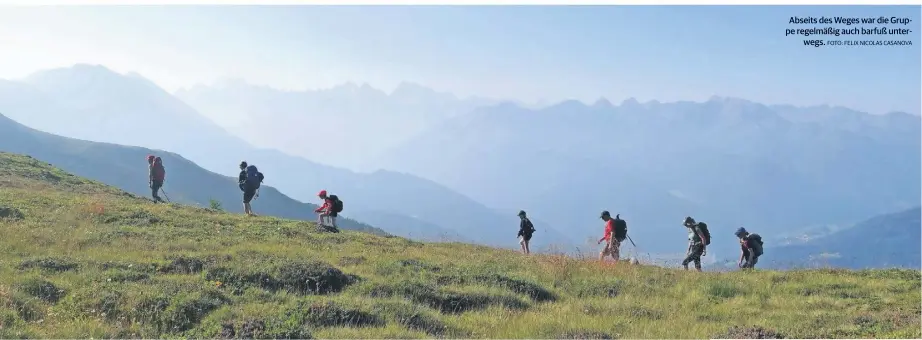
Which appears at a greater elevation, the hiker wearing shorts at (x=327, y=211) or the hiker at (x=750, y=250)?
the hiker at (x=750, y=250)

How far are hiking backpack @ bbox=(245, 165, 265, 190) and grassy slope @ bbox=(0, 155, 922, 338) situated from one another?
693cm

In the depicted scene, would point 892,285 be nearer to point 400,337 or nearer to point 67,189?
point 400,337

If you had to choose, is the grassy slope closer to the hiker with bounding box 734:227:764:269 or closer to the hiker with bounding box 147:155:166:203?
the hiker with bounding box 734:227:764:269

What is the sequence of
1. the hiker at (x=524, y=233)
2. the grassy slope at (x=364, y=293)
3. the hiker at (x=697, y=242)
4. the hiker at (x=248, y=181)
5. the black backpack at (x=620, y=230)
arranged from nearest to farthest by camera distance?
the grassy slope at (x=364, y=293), the hiker at (x=697, y=242), the black backpack at (x=620, y=230), the hiker at (x=524, y=233), the hiker at (x=248, y=181)

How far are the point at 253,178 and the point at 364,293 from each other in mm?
17081

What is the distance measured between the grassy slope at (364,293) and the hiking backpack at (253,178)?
6933 mm

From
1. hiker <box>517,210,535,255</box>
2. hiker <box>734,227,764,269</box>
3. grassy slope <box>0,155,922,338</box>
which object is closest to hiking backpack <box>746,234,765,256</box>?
hiker <box>734,227,764,269</box>

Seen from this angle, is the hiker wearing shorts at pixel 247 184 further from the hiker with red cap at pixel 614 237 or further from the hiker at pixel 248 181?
the hiker with red cap at pixel 614 237

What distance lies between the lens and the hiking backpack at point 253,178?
27.0 m

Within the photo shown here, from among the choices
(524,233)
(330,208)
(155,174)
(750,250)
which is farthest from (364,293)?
(155,174)

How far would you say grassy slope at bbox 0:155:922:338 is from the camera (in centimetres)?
892

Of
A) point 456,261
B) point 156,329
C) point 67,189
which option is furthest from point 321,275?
point 67,189

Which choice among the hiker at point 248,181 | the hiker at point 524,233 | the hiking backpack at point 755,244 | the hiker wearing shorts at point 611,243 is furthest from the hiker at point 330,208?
the hiking backpack at point 755,244

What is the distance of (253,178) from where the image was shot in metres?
27.1
